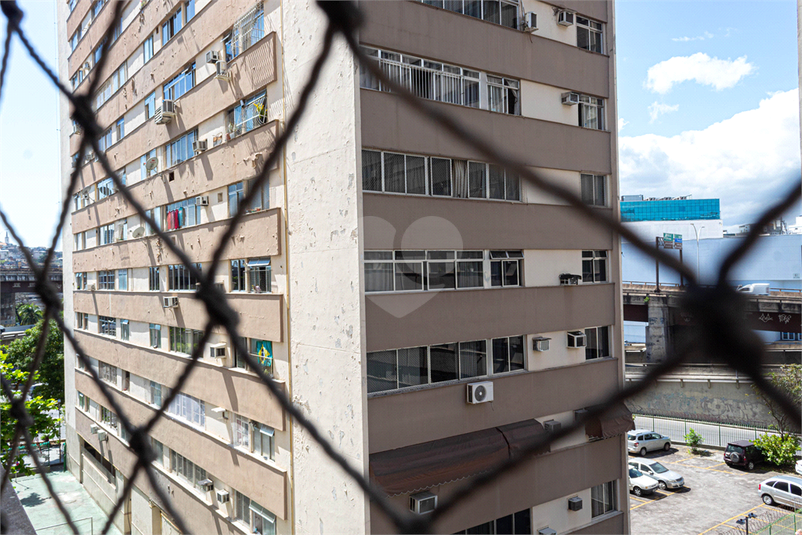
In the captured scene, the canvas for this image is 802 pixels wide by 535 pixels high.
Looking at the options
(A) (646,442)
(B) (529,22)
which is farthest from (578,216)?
(A) (646,442)

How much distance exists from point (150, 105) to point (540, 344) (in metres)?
9.70

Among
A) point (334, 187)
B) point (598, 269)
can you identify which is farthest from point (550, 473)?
point (334, 187)

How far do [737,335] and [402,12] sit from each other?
699 cm

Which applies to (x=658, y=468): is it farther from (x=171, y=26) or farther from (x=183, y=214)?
(x=171, y=26)

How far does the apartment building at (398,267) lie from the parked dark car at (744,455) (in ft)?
36.5

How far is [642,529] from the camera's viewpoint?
1342 centimetres

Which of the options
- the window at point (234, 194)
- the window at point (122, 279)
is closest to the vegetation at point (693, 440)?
the window at point (234, 194)

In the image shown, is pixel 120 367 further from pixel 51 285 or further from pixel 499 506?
pixel 51 285

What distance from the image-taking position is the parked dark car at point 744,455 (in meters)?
17.3

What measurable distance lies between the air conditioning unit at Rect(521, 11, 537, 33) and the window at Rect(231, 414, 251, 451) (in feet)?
23.8

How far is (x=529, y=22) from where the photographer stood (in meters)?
7.70

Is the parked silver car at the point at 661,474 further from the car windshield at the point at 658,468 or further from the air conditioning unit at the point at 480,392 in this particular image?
the air conditioning unit at the point at 480,392

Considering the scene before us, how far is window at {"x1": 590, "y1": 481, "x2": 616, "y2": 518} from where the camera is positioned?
8680 millimetres

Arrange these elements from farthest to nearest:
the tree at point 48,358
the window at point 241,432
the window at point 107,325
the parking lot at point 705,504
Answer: the tree at point 48,358, the window at point 107,325, the parking lot at point 705,504, the window at point 241,432
